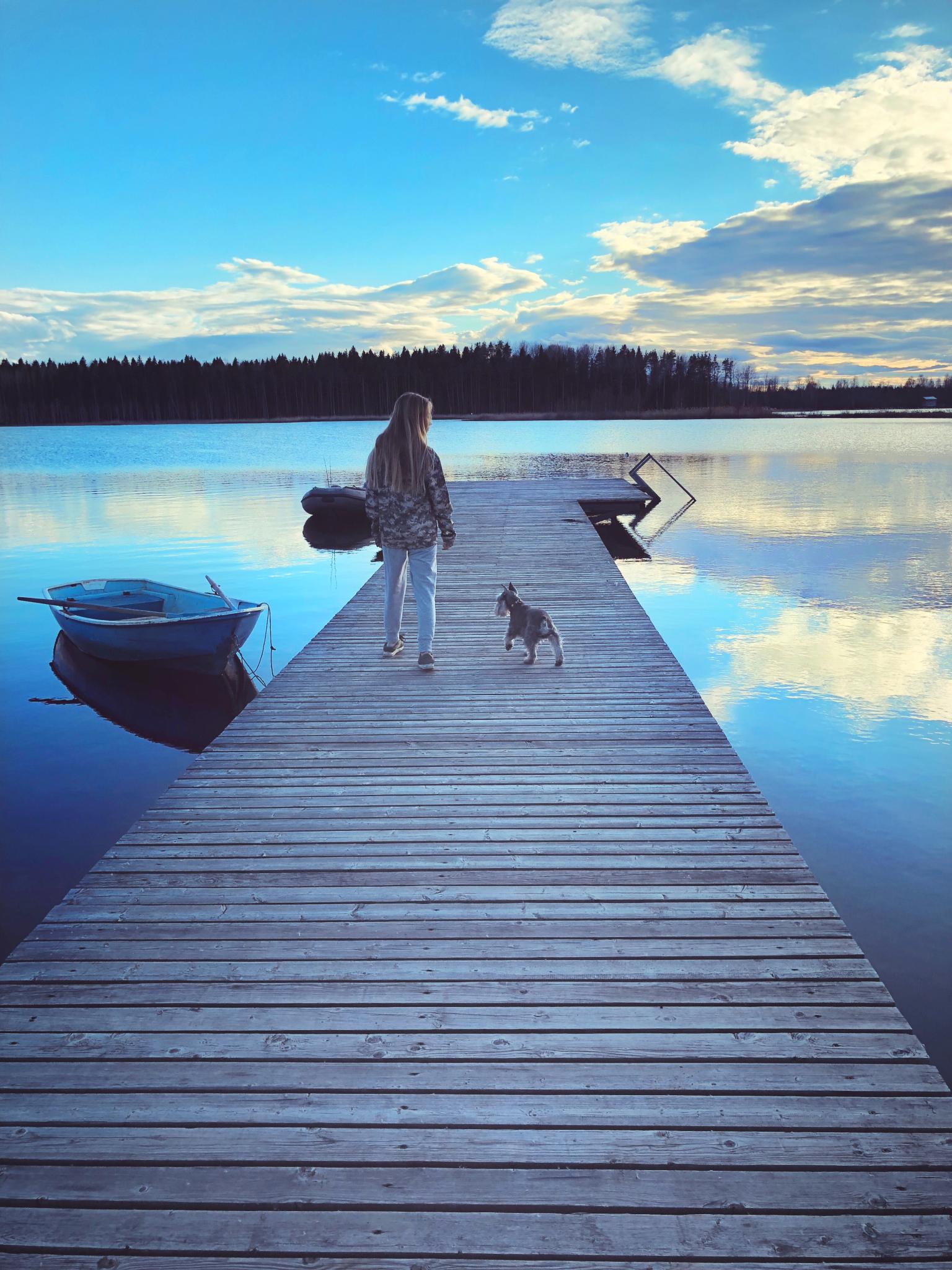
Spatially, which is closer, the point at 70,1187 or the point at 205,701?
the point at 70,1187

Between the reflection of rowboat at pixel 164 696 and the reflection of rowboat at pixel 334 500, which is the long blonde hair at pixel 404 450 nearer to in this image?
the reflection of rowboat at pixel 164 696

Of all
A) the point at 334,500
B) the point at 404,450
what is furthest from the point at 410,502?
the point at 334,500

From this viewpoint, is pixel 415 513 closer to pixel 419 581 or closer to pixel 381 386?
pixel 419 581

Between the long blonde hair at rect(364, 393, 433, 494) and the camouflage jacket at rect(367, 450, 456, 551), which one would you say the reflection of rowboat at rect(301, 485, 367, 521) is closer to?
the camouflage jacket at rect(367, 450, 456, 551)

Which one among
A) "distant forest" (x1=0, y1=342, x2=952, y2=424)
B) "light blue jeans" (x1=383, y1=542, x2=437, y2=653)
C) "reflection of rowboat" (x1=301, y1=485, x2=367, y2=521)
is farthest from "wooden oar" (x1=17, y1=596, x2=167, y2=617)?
"distant forest" (x1=0, y1=342, x2=952, y2=424)

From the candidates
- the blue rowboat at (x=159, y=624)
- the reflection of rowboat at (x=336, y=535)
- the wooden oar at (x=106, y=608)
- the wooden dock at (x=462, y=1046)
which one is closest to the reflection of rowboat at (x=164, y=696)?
the blue rowboat at (x=159, y=624)

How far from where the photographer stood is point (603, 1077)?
215 centimetres

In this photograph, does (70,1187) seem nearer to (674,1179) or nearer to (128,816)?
(674,1179)

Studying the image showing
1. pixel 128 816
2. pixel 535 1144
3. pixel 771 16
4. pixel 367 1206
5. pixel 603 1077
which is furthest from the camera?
pixel 771 16

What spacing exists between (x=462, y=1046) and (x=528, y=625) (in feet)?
13.5

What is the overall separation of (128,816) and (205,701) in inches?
112

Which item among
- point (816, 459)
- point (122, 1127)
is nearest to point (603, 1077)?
point (122, 1127)

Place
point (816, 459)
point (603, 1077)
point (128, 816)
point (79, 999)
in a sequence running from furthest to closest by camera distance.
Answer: point (816, 459), point (128, 816), point (79, 999), point (603, 1077)

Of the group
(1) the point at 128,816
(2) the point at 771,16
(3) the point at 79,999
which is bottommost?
(1) the point at 128,816
